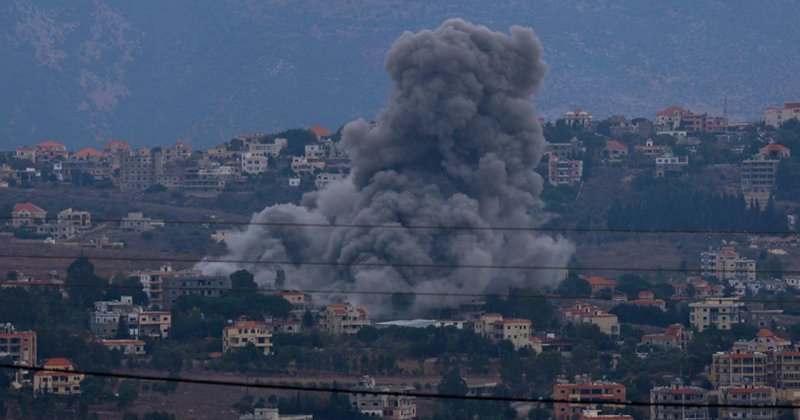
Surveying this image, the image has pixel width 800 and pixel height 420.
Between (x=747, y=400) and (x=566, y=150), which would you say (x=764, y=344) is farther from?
(x=566, y=150)

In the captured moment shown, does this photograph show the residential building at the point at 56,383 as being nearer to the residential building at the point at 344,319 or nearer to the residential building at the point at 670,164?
the residential building at the point at 344,319

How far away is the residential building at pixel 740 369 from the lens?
1900 inches

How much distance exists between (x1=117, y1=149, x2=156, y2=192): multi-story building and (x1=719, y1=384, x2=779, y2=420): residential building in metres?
53.0

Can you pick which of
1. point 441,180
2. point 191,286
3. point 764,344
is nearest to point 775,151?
point 441,180

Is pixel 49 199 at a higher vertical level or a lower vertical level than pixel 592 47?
lower

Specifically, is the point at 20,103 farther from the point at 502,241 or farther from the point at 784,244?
the point at 502,241

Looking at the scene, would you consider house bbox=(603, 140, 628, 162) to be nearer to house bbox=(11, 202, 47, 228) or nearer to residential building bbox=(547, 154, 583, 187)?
residential building bbox=(547, 154, 583, 187)

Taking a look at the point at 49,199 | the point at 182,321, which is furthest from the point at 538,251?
the point at 49,199

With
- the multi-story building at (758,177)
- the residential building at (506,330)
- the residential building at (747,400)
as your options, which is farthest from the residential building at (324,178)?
the residential building at (747,400)

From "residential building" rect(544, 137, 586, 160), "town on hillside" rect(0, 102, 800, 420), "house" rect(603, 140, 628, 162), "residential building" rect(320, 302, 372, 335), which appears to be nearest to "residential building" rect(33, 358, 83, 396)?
"town on hillside" rect(0, 102, 800, 420)

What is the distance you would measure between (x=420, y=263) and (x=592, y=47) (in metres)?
128

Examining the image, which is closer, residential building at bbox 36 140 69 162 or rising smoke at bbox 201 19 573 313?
rising smoke at bbox 201 19 573 313

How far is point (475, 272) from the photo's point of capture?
198 ft

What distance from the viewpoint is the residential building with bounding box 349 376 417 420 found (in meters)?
44.6
